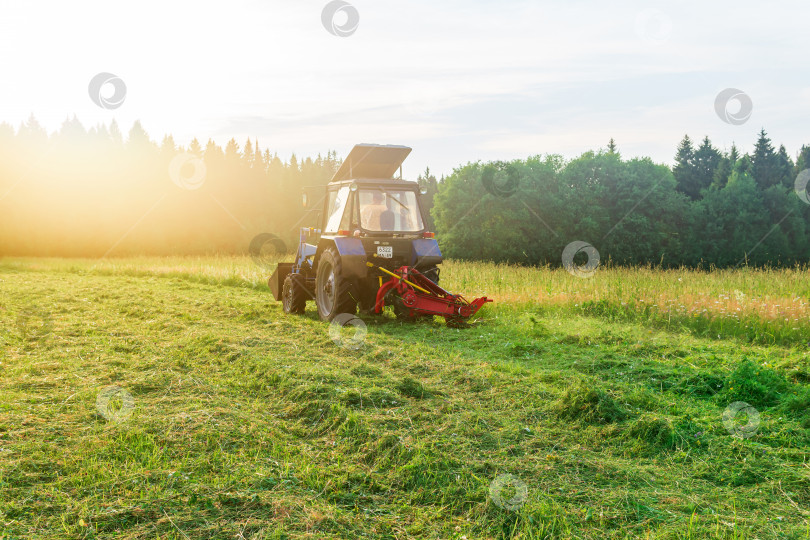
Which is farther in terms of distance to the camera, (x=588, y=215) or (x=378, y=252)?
(x=588, y=215)

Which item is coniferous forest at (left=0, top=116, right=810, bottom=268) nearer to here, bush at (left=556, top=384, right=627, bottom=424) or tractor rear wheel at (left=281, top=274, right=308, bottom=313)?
tractor rear wheel at (left=281, top=274, right=308, bottom=313)

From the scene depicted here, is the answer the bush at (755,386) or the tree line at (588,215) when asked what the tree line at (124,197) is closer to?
the tree line at (588,215)

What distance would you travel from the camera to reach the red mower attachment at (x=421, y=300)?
27.2 feet

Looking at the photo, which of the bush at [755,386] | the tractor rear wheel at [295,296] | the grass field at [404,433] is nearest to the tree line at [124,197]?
the tractor rear wheel at [295,296]

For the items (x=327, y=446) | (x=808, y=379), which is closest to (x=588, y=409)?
(x=327, y=446)

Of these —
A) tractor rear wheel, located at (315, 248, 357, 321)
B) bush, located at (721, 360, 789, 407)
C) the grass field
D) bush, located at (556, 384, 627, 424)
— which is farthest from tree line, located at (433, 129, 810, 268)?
bush, located at (556, 384, 627, 424)

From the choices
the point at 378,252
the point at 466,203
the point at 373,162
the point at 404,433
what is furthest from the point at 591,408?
the point at 466,203

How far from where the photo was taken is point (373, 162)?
959 cm

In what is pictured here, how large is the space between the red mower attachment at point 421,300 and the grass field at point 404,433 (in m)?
0.40

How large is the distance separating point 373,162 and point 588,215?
2922 centimetres

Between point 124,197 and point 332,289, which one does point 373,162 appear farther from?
point 124,197

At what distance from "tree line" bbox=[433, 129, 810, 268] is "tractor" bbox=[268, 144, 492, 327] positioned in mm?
25128

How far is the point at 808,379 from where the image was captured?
5410 mm

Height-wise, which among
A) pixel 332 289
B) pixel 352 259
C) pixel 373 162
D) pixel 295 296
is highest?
pixel 373 162
